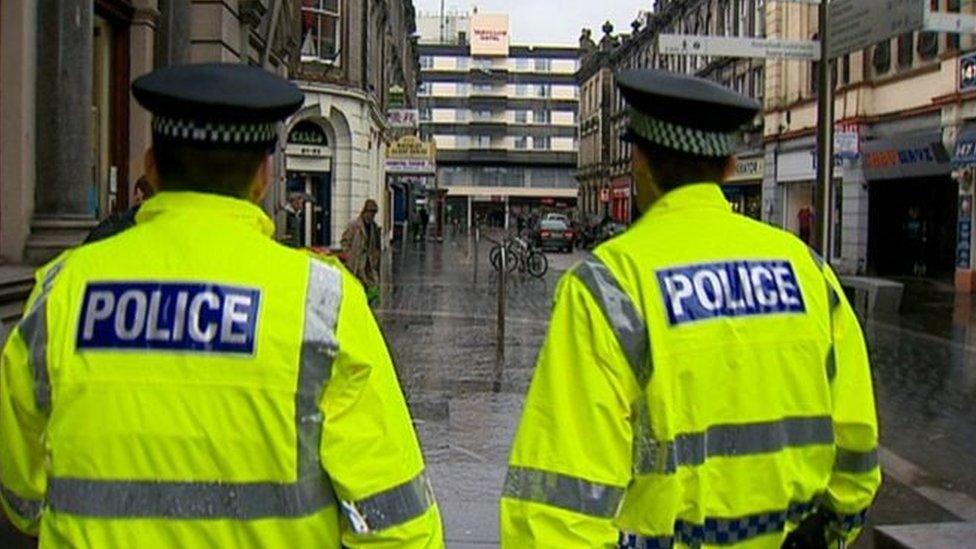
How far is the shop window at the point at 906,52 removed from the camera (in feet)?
89.4

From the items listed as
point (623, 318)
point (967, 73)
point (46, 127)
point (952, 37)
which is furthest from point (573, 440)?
point (952, 37)

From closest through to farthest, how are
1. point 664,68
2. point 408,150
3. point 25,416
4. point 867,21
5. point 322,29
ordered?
1. point 25,416
2. point 867,21
3. point 664,68
4. point 322,29
5. point 408,150

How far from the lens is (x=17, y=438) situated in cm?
217

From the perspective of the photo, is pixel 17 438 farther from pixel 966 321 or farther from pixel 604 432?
pixel 966 321

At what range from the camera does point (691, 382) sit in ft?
7.76

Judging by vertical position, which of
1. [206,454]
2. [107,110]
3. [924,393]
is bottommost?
[924,393]

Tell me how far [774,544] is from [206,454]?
1.26 metres

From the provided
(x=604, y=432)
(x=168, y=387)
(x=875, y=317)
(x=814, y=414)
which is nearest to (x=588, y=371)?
(x=604, y=432)

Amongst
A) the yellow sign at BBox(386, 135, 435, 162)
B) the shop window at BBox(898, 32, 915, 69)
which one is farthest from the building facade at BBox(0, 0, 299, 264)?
the yellow sign at BBox(386, 135, 435, 162)

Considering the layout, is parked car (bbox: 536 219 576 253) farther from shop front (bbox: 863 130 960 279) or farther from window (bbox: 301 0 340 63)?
window (bbox: 301 0 340 63)

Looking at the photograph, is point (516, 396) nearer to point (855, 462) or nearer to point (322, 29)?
point (855, 462)

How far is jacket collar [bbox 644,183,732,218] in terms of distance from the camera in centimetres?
251

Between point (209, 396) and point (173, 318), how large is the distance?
163 mm

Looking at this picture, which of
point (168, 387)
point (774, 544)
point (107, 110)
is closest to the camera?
point (168, 387)
